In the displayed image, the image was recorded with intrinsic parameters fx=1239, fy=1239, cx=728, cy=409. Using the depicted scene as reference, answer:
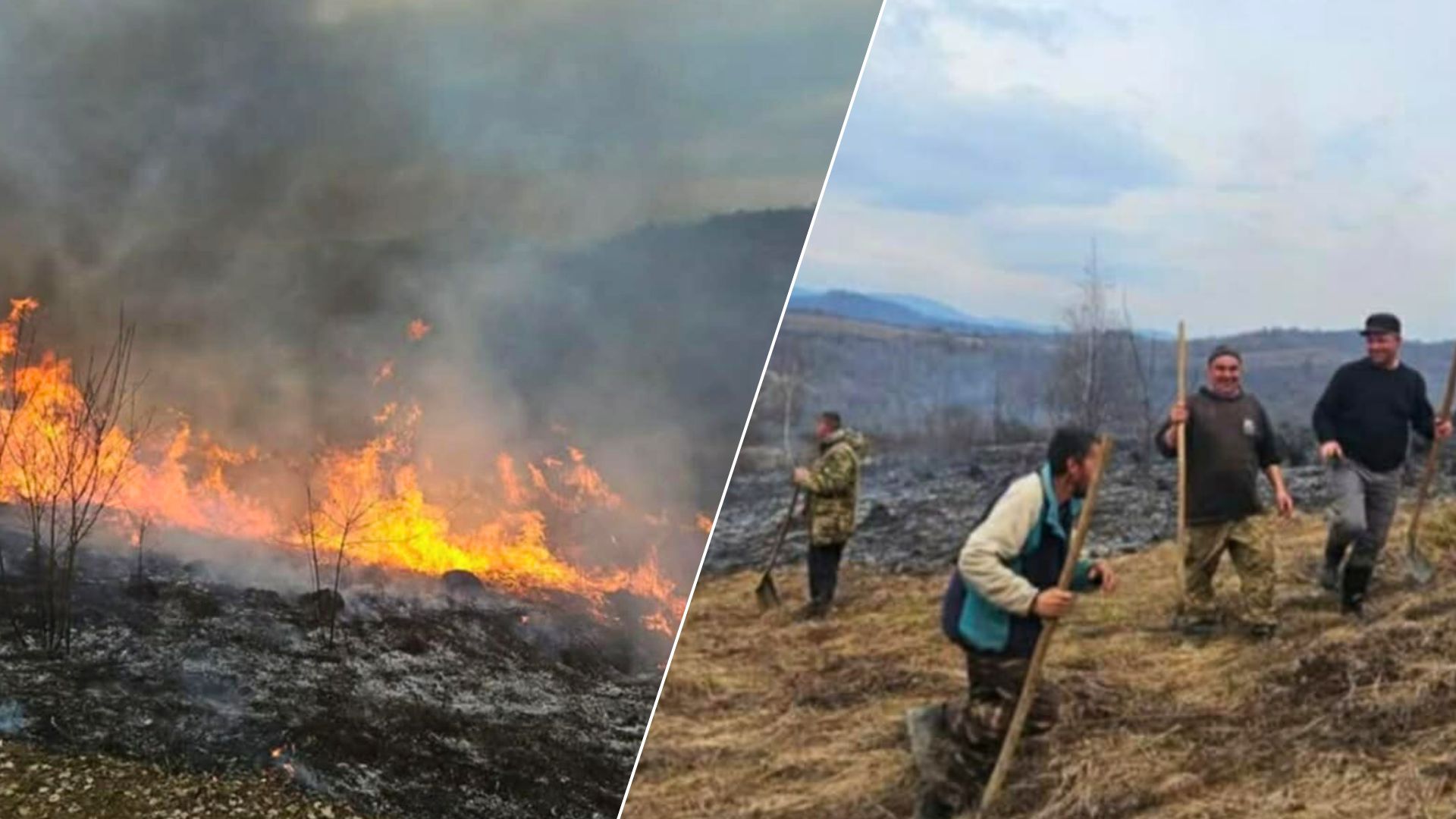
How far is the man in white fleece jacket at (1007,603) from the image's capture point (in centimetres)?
474

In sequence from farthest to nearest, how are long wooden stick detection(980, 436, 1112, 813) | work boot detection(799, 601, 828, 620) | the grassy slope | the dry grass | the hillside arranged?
work boot detection(799, 601, 828, 620) → the grassy slope → the hillside → long wooden stick detection(980, 436, 1112, 813) → the dry grass

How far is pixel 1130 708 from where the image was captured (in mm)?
4883

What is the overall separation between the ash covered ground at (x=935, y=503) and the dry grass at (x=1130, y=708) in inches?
4.7

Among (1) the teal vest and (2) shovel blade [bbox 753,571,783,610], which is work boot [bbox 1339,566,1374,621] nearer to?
(1) the teal vest

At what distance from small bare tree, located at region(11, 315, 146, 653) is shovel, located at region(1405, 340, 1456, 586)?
5.66 meters

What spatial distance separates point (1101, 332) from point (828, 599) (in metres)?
1.68

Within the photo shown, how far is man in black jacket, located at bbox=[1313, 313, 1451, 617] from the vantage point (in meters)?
4.81

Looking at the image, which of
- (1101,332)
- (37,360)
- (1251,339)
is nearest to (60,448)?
(37,360)

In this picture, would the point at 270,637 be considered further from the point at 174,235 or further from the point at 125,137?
the point at 125,137

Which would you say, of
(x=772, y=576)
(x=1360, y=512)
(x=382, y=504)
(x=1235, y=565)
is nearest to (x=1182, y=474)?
(x=1235, y=565)

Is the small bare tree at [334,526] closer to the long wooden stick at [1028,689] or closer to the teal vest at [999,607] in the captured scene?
the teal vest at [999,607]

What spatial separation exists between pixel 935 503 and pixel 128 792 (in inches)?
150

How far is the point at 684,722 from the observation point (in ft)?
18.2

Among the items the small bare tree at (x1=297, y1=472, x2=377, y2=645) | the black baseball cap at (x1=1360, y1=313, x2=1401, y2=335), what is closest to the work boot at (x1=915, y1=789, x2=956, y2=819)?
the black baseball cap at (x1=1360, y1=313, x2=1401, y2=335)
